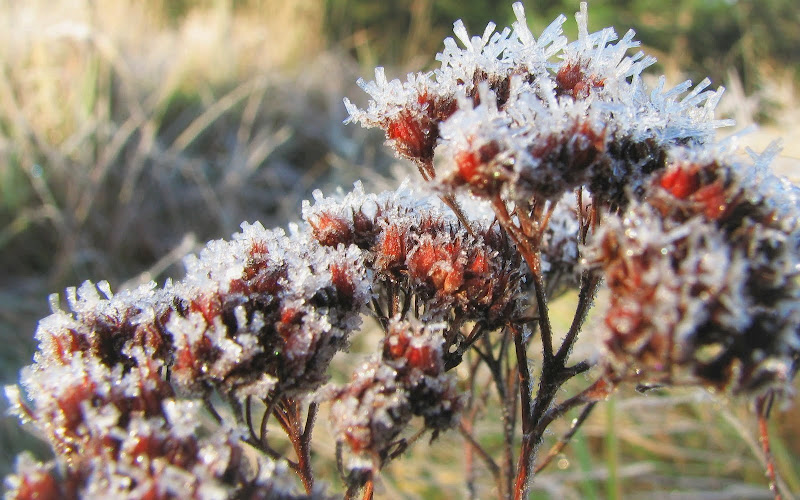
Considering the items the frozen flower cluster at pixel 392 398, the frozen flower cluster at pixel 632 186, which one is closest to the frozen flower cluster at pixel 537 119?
the frozen flower cluster at pixel 632 186

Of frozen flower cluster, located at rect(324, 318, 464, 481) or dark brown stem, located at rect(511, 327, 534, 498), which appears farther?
dark brown stem, located at rect(511, 327, 534, 498)

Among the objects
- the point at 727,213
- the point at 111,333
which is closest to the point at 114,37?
the point at 111,333

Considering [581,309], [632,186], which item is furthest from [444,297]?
[632,186]

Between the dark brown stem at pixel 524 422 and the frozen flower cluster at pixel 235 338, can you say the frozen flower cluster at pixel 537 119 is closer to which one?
the frozen flower cluster at pixel 235 338

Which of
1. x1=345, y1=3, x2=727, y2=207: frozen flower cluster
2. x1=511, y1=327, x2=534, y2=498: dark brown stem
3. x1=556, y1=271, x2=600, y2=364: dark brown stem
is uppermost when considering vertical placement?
x1=345, y1=3, x2=727, y2=207: frozen flower cluster

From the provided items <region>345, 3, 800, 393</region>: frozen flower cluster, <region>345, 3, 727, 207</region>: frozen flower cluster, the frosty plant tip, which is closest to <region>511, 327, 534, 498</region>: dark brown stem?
the frosty plant tip

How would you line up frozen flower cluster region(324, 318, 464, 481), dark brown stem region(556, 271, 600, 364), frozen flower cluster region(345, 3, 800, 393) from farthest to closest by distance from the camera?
dark brown stem region(556, 271, 600, 364) → frozen flower cluster region(324, 318, 464, 481) → frozen flower cluster region(345, 3, 800, 393)

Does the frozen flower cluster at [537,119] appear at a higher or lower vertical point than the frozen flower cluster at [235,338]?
higher

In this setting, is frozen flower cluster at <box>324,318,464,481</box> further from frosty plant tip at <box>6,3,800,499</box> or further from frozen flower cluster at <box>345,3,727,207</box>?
frozen flower cluster at <box>345,3,727,207</box>
